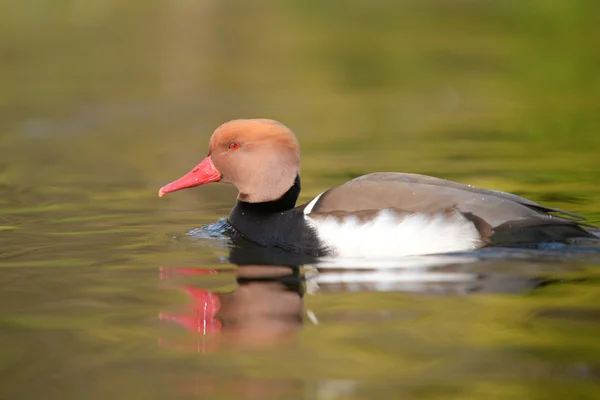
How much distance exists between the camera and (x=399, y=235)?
7191 mm

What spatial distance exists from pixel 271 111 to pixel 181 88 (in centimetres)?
299

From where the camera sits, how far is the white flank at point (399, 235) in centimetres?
713

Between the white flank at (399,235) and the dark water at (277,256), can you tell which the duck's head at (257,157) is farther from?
the white flank at (399,235)

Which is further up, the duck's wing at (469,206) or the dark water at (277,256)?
the duck's wing at (469,206)

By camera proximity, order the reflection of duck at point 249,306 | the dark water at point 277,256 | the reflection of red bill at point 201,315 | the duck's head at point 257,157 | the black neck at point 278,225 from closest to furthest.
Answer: the dark water at point 277,256, the reflection of duck at point 249,306, the reflection of red bill at point 201,315, the black neck at point 278,225, the duck's head at point 257,157

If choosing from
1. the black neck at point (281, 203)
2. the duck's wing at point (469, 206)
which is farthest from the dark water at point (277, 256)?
the black neck at point (281, 203)

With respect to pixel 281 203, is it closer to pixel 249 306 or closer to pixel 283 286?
pixel 283 286

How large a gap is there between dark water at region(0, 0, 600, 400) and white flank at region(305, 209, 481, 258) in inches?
6.1

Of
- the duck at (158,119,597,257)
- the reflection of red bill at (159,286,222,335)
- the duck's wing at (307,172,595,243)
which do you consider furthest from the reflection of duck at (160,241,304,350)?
the duck's wing at (307,172,595,243)

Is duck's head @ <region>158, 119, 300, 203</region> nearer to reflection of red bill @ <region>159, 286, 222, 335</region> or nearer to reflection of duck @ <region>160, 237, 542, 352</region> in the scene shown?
reflection of duck @ <region>160, 237, 542, 352</region>

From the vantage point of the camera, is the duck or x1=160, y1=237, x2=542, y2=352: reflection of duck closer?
x1=160, y1=237, x2=542, y2=352: reflection of duck

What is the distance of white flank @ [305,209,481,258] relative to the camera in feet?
23.4

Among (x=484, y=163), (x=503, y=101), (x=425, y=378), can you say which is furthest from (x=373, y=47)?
(x=425, y=378)

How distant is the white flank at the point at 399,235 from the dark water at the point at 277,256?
0.51 feet
